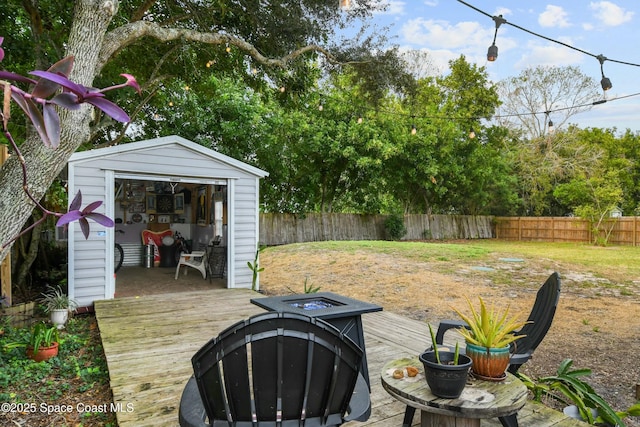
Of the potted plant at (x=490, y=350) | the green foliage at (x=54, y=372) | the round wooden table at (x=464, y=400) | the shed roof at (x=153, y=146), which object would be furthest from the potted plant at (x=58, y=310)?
the potted plant at (x=490, y=350)

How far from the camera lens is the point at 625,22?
36.9 feet

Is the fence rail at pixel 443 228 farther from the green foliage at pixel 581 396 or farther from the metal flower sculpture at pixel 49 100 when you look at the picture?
the metal flower sculpture at pixel 49 100

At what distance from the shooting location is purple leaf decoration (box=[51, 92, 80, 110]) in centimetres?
75

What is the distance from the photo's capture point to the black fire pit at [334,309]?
2801 mm

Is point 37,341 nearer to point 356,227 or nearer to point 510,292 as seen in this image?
point 510,292

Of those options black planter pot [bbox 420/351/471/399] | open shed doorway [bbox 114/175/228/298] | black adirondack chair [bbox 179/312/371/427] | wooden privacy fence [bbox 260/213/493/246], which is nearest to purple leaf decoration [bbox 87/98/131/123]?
black adirondack chair [bbox 179/312/371/427]

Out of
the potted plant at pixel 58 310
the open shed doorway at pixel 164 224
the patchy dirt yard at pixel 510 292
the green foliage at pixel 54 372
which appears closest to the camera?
the green foliage at pixel 54 372

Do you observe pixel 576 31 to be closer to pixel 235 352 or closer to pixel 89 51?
pixel 89 51

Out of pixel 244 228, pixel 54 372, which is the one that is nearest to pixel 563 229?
pixel 244 228

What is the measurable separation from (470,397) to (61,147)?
10.1ft

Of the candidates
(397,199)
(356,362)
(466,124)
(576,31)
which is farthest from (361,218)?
(356,362)

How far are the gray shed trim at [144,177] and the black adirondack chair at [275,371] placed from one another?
5.13m

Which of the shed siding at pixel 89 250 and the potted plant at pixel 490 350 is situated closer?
the potted plant at pixel 490 350

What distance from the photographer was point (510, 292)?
795 cm
